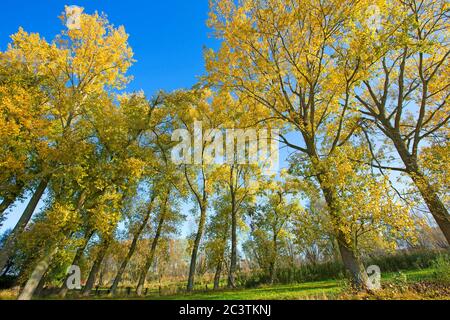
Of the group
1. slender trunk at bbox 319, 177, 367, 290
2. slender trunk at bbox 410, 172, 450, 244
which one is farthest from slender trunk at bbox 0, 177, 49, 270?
slender trunk at bbox 410, 172, 450, 244

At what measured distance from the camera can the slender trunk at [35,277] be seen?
1113cm

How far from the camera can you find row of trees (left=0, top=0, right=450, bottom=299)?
323 inches

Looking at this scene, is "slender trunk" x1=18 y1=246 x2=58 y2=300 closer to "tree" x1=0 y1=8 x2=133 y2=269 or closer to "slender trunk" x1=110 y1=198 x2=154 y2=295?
"tree" x1=0 y1=8 x2=133 y2=269

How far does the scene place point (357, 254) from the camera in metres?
8.34

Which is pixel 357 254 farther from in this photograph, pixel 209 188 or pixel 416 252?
pixel 416 252

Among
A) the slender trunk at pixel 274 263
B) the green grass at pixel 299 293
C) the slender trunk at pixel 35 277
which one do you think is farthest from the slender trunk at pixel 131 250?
the slender trunk at pixel 274 263

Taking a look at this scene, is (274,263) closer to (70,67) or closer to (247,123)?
(247,123)

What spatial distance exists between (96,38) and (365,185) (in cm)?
1752

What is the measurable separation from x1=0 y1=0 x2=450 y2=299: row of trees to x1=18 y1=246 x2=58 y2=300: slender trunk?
0.05 metres

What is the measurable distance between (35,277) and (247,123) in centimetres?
1228

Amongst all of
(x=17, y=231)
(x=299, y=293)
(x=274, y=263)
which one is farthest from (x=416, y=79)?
(x=17, y=231)

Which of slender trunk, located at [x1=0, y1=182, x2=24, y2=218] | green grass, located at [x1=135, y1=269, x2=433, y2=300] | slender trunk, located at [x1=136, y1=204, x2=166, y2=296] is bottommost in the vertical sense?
green grass, located at [x1=135, y1=269, x2=433, y2=300]

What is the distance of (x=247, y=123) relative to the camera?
1215 cm
